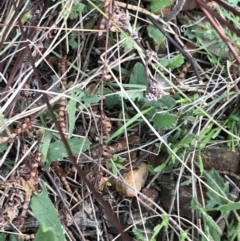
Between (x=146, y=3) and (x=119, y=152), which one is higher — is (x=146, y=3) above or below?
above

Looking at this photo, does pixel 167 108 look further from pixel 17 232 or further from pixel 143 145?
pixel 17 232

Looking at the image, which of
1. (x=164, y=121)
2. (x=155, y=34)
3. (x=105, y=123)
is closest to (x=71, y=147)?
(x=105, y=123)

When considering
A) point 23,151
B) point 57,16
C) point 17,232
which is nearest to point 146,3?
point 57,16

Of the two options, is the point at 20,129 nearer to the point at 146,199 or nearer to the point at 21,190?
the point at 21,190

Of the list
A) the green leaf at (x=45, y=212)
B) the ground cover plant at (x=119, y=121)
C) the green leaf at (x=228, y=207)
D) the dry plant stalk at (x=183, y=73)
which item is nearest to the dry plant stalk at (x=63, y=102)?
the ground cover plant at (x=119, y=121)

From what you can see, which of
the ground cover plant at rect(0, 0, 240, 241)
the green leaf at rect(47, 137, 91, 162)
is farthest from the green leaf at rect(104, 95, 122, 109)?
the green leaf at rect(47, 137, 91, 162)

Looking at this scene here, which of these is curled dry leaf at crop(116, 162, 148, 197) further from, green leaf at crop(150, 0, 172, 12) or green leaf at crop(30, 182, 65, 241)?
green leaf at crop(150, 0, 172, 12)

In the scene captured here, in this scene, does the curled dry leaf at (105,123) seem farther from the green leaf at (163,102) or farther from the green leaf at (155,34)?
the green leaf at (155,34)
